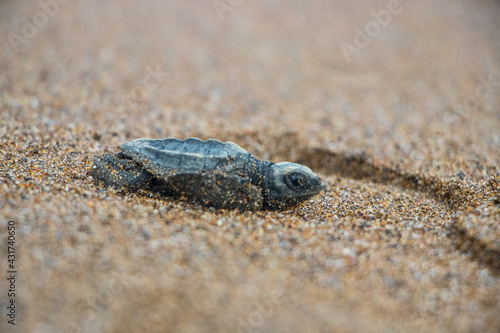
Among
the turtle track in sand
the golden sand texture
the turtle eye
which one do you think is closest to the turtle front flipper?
the golden sand texture

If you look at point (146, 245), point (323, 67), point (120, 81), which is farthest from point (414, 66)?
point (146, 245)

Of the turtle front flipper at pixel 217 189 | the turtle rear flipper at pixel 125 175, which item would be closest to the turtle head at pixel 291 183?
the turtle front flipper at pixel 217 189

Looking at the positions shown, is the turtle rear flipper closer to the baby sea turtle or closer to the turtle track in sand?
the baby sea turtle

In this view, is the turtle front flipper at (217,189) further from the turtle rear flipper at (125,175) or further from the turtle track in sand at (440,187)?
the turtle track in sand at (440,187)

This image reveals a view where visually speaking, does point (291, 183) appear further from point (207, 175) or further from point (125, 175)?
point (125, 175)

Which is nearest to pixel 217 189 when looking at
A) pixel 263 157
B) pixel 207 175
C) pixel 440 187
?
pixel 207 175

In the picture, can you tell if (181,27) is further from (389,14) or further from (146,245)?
(146,245)
